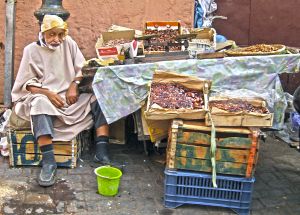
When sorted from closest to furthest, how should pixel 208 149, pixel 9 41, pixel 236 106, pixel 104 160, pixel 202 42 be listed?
pixel 208 149 < pixel 236 106 < pixel 104 160 < pixel 202 42 < pixel 9 41

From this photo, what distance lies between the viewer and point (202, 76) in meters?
4.55

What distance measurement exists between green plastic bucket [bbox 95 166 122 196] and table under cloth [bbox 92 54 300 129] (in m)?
0.59

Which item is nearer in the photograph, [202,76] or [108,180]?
[108,180]

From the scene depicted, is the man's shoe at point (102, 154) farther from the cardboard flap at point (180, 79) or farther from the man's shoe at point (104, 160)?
the cardboard flap at point (180, 79)

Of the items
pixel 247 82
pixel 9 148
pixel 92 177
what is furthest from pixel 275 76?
pixel 9 148

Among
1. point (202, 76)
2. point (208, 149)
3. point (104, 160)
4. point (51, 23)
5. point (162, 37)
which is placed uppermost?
point (51, 23)

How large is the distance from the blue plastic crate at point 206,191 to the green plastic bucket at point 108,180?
462 mm

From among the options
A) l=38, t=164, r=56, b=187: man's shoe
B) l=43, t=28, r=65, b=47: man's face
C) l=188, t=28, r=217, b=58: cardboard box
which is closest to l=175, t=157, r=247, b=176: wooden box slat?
l=38, t=164, r=56, b=187: man's shoe

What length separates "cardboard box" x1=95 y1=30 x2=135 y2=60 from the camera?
4852 mm

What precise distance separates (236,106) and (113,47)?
1560 mm

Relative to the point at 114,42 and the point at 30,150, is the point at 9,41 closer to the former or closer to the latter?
the point at 114,42

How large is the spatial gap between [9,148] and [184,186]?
72.2 inches

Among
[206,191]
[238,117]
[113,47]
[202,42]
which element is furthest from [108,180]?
[202,42]

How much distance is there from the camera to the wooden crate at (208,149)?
12.4 feet
